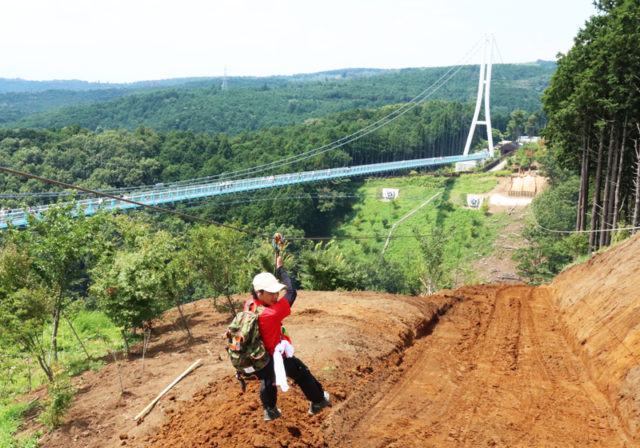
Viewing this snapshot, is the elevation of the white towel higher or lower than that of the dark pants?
higher

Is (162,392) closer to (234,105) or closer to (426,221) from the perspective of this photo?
(426,221)

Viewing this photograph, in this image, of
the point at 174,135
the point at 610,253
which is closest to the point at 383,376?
the point at 610,253

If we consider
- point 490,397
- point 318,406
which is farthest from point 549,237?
point 318,406

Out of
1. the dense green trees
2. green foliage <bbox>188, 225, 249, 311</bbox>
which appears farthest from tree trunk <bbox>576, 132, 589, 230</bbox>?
green foliage <bbox>188, 225, 249, 311</bbox>

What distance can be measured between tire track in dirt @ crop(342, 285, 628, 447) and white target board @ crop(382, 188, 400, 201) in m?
54.2

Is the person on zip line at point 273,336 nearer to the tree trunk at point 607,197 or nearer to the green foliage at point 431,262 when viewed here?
the tree trunk at point 607,197

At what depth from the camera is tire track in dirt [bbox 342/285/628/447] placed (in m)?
5.63

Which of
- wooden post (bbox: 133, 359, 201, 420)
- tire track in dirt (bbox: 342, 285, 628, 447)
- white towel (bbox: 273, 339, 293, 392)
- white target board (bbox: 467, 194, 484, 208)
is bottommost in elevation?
white target board (bbox: 467, 194, 484, 208)

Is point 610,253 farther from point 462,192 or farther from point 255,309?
point 462,192

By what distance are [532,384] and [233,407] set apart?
4.43m

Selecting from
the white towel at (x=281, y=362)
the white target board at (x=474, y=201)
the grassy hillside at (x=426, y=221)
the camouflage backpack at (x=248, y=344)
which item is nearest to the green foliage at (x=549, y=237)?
the grassy hillside at (x=426, y=221)

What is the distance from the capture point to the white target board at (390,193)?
210 ft

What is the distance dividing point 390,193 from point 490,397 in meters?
58.7

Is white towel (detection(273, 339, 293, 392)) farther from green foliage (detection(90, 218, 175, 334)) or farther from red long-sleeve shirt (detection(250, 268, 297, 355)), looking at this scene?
green foliage (detection(90, 218, 175, 334))
